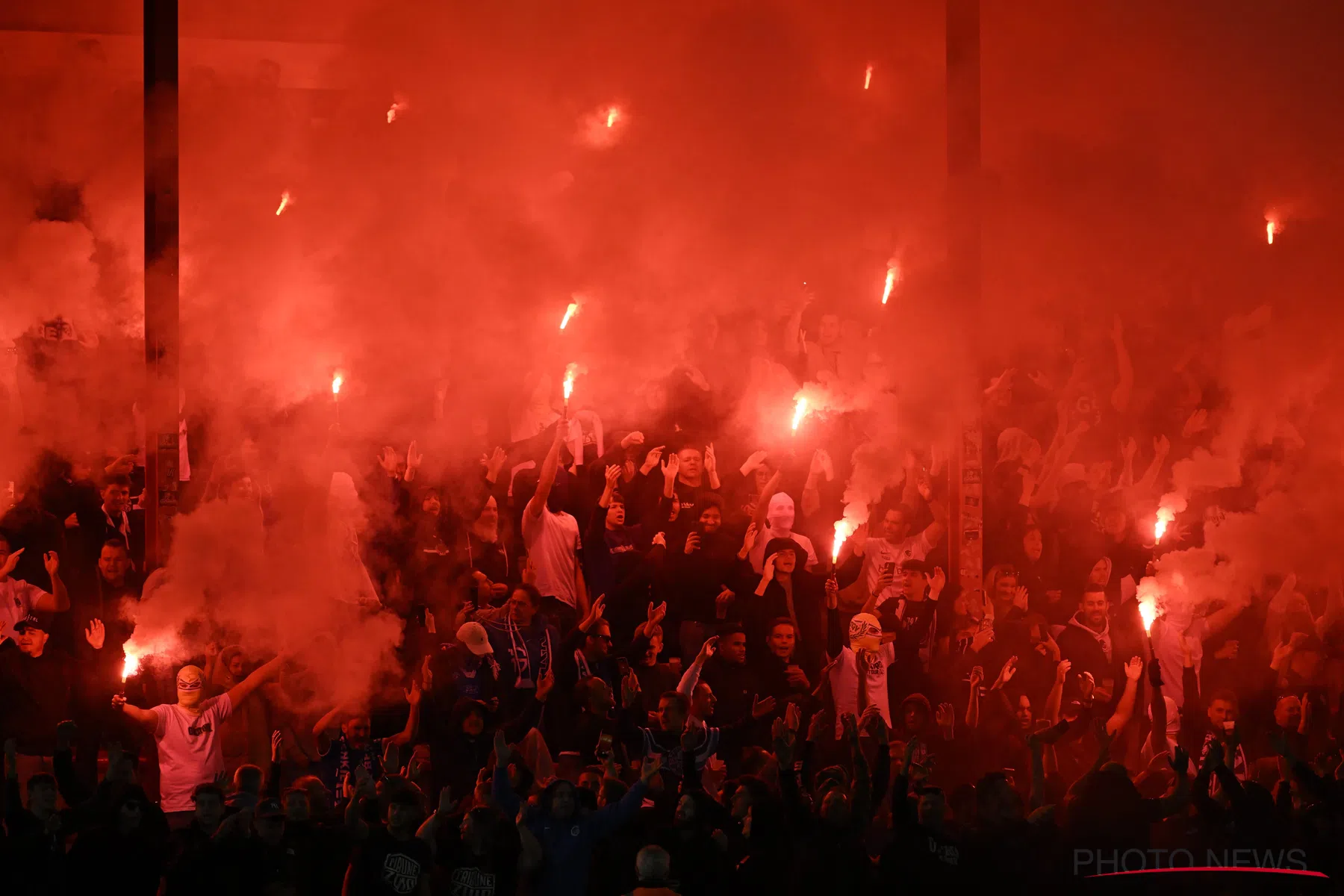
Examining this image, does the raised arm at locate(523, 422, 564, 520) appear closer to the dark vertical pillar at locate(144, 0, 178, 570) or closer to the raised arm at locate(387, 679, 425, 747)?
the raised arm at locate(387, 679, 425, 747)

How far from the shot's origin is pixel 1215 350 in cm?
815

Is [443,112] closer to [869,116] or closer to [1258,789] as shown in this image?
[869,116]

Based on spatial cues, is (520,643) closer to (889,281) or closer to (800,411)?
(800,411)

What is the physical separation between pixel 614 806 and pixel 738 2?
5291 mm

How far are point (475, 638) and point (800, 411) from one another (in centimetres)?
230

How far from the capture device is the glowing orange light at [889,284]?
8.02 metres

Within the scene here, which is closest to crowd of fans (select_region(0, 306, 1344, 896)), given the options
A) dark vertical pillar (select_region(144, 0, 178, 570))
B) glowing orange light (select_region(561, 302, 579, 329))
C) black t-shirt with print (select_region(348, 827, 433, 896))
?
black t-shirt with print (select_region(348, 827, 433, 896))

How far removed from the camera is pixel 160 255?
20.8 feet

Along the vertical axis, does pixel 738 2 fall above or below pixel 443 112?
above

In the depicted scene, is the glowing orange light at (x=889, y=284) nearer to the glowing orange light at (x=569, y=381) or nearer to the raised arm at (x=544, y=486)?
the glowing orange light at (x=569, y=381)

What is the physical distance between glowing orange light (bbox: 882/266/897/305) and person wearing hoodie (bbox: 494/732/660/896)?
4.19m

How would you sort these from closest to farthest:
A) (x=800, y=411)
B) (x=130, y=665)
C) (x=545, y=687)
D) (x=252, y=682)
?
(x=545, y=687), (x=252, y=682), (x=130, y=665), (x=800, y=411)

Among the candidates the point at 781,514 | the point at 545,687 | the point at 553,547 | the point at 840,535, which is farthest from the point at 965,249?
the point at 545,687

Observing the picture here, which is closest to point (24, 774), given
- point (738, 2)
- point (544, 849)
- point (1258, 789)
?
point (544, 849)
